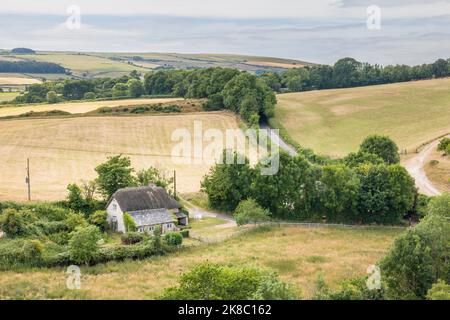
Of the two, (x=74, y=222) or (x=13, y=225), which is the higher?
(x=13, y=225)

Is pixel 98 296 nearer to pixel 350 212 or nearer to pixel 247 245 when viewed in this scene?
pixel 247 245

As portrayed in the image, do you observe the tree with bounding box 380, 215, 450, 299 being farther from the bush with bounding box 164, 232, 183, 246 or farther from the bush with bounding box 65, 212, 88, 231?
the bush with bounding box 65, 212, 88, 231

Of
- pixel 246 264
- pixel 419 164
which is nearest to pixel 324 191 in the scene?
pixel 246 264

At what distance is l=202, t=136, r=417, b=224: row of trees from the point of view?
51219 mm

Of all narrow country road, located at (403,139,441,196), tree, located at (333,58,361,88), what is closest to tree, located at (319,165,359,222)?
narrow country road, located at (403,139,441,196)

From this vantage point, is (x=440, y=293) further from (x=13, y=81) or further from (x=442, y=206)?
(x=13, y=81)

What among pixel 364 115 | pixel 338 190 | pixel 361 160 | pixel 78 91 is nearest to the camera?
pixel 338 190

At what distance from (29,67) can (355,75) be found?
117m

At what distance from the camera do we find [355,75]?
138 metres

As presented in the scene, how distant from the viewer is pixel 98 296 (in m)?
28.0

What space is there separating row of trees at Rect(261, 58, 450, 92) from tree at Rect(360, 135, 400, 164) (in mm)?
69472
